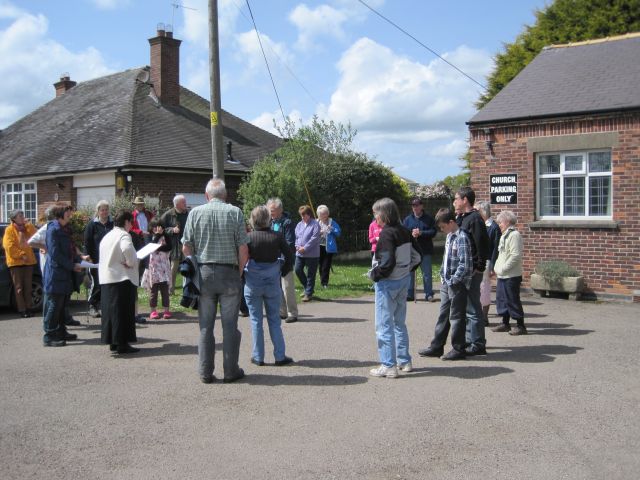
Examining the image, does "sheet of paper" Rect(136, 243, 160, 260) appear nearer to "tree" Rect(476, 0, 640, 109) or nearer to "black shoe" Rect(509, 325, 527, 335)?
"black shoe" Rect(509, 325, 527, 335)

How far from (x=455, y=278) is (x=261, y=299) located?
7.41 ft

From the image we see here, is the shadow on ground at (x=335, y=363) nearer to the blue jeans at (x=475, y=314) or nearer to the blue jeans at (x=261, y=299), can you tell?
the blue jeans at (x=261, y=299)

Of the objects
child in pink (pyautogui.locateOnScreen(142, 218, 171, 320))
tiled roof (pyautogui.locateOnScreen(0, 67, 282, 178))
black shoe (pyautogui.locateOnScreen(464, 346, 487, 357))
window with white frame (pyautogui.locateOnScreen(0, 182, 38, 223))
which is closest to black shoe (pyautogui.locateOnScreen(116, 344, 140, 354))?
child in pink (pyautogui.locateOnScreen(142, 218, 171, 320))

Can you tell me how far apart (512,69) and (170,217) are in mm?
17996

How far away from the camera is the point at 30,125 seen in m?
29.2

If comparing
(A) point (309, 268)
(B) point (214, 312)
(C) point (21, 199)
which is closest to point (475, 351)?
(B) point (214, 312)

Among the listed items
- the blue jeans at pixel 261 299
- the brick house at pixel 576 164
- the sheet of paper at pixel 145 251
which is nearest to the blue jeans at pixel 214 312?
the blue jeans at pixel 261 299

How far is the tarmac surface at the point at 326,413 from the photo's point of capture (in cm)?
476

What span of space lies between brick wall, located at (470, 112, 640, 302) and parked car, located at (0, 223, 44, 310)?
918cm

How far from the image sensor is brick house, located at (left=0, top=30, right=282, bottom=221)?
21.8m

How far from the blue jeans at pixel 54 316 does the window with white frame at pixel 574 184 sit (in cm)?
958

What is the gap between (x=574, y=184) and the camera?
13383mm

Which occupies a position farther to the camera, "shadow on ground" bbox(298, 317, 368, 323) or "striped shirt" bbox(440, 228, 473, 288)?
"shadow on ground" bbox(298, 317, 368, 323)

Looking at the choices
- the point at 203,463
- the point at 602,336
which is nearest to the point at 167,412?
the point at 203,463
